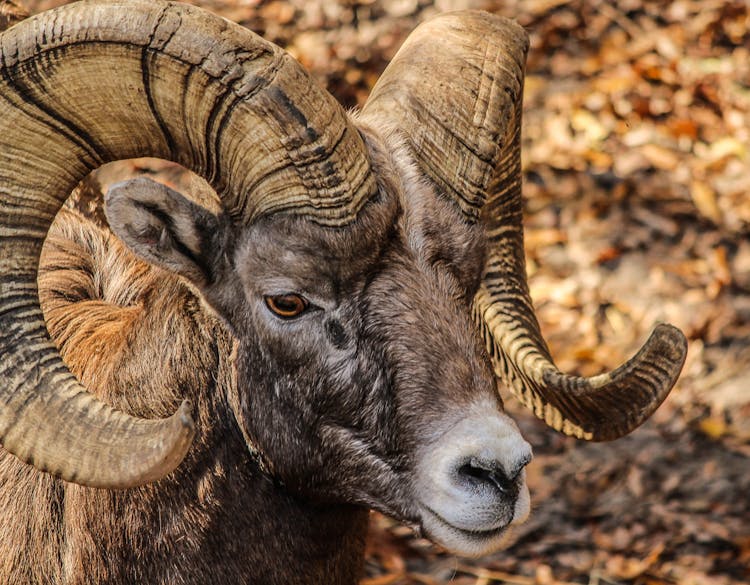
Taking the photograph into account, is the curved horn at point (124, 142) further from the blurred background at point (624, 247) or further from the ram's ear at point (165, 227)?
the blurred background at point (624, 247)

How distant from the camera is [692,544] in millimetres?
7488

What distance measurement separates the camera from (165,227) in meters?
3.93

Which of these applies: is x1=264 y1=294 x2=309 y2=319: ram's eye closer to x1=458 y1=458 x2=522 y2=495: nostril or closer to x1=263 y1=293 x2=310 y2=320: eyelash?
x1=263 y1=293 x2=310 y2=320: eyelash

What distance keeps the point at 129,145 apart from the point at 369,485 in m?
1.46

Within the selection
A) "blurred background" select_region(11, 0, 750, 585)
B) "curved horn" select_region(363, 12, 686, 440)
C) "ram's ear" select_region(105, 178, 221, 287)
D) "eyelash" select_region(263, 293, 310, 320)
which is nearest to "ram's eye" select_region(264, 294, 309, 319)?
"eyelash" select_region(263, 293, 310, 320)

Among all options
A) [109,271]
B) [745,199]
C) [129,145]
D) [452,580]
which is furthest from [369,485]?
[745,199]

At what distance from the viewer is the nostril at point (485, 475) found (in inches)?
143

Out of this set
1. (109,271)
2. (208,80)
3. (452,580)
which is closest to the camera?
(208,80)

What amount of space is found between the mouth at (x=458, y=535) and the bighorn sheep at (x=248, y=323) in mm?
11

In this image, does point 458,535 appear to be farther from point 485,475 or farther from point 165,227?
point 165,227

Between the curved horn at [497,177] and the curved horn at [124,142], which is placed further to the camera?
the curved horn at [497,177]

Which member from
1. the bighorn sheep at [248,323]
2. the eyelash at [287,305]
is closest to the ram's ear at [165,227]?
the bighorn sheep at [248,323]

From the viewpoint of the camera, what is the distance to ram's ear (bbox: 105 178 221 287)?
3836mm

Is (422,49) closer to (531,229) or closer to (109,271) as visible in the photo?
(109,271)
